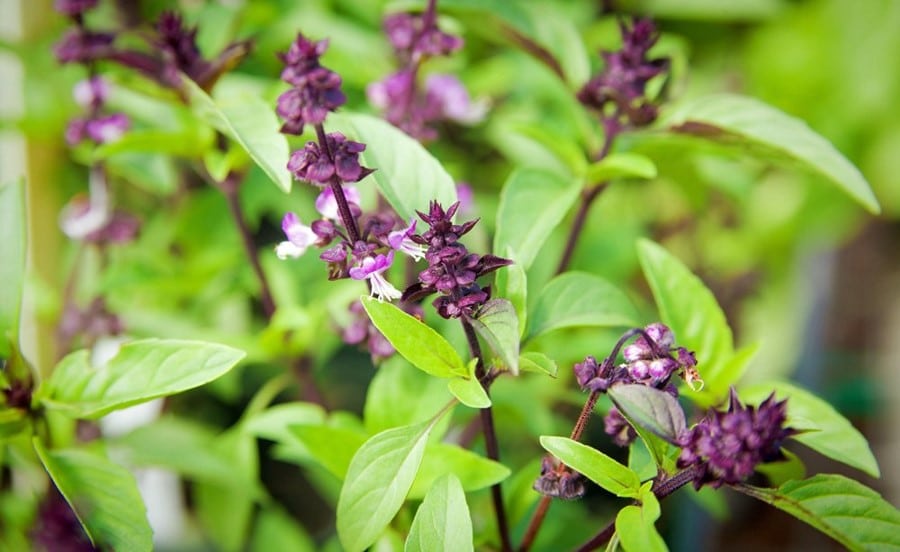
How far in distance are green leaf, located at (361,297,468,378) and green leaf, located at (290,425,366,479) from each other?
0.14 meters

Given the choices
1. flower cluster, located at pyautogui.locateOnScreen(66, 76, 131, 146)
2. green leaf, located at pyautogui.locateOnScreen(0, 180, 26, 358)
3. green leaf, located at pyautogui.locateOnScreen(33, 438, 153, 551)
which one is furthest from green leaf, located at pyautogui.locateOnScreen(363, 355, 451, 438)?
flower cluster, located at pyautogui.locateOnScreen(66, 76, 131, 146)

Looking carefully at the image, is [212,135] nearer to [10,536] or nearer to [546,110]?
[10,536]

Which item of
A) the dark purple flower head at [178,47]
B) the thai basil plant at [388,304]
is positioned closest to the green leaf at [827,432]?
the thai basil plant at [388,304]

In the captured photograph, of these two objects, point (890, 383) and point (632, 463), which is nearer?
point (632, 463)

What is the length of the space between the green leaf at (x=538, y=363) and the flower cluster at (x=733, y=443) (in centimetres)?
10

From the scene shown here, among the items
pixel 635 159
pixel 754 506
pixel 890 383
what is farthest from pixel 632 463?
pixel 890 383

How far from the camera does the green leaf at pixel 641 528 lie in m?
0.53

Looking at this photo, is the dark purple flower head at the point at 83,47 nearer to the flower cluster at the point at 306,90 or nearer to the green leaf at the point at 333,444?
the flower cluster at the point at 306,90

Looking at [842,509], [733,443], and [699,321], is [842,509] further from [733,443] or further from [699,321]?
[699,321]

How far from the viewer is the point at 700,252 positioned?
1.52 m

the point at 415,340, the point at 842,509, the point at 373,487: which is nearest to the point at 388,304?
the point at 415,340

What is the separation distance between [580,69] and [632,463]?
460mm

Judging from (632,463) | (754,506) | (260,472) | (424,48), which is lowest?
(754,506)

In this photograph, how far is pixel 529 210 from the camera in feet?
2.39
